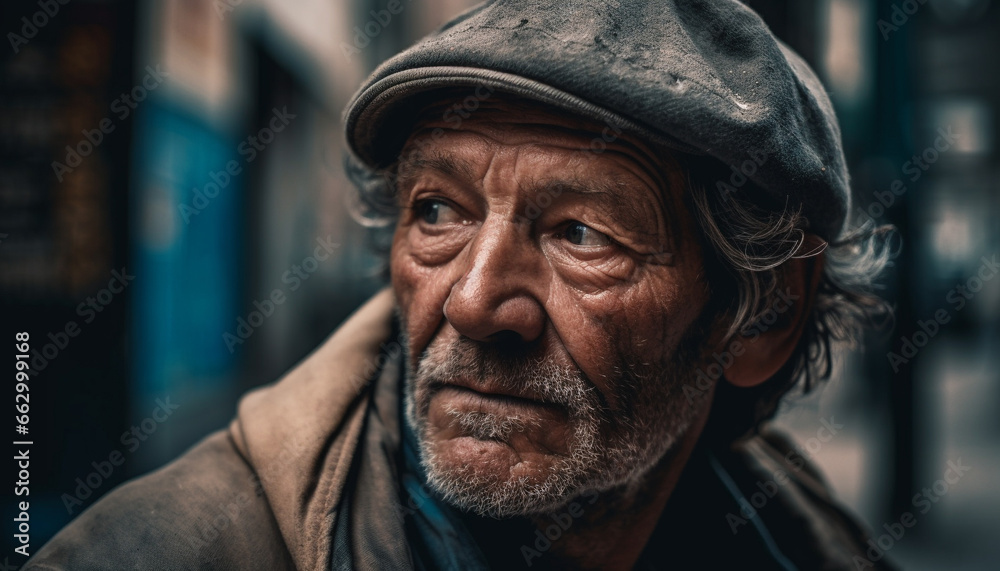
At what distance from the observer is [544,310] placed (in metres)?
1.53

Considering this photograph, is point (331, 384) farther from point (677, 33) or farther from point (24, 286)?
point (24, 286)

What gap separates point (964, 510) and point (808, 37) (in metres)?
4.14

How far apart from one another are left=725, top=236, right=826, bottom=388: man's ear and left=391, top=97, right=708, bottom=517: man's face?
314 mm

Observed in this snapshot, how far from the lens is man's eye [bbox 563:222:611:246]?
60.7 inches
